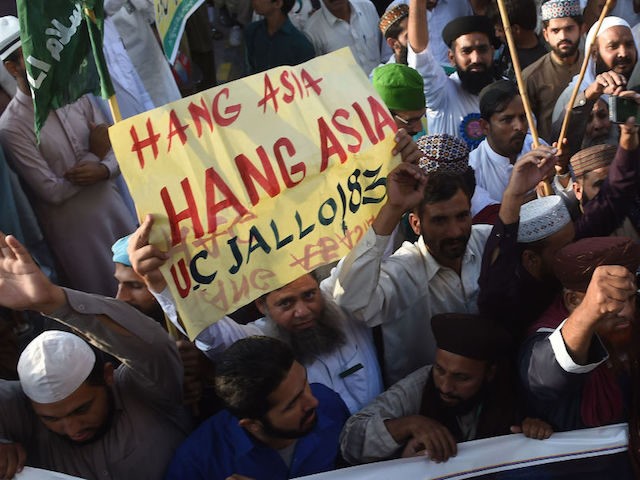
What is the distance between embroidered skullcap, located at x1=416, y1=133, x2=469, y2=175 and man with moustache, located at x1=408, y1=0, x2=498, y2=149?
1.03 meters

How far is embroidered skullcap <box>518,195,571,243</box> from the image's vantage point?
3.32 metres

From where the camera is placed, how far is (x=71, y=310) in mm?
2850

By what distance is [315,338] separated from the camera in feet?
11.0

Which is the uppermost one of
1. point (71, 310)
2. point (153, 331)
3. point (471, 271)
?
point (71, 310)

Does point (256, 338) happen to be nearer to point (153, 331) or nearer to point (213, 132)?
point (153, 331)

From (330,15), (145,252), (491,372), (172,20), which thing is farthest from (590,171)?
(330,15)

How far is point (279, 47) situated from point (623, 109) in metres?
4.03

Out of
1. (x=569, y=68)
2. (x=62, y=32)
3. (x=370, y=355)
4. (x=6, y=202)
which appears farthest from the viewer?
(x=569, y=68)

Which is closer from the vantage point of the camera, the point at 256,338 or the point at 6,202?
the point at 256,338

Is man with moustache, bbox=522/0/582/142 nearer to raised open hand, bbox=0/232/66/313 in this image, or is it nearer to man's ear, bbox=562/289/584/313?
man's ear, bbox=562/289/584/313

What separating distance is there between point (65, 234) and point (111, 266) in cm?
29

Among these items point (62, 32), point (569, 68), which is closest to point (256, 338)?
point (62, 32)

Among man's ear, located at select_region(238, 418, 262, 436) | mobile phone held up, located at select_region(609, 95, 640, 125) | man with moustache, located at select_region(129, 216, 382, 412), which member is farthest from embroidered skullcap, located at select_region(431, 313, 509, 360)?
mobile phone held up, located at select_region(609, 95, 640, 125)

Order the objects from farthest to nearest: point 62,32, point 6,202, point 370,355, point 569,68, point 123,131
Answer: point 569,68
point 6,202
point 370,355
point 62,32
point 123,131
